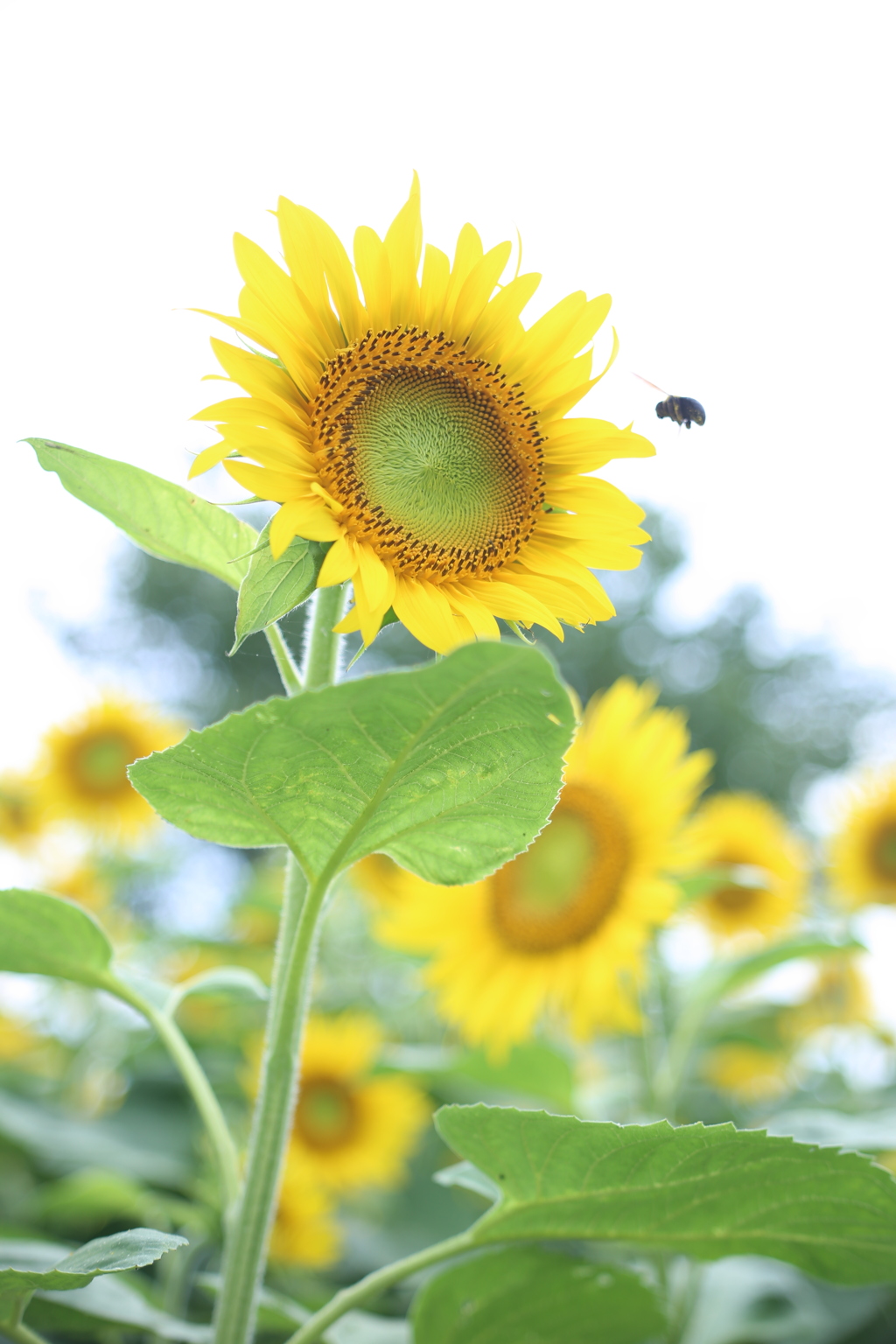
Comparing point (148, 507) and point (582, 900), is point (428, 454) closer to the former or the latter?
point (148, 507)

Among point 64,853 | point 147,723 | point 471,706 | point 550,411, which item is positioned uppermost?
point 550,411

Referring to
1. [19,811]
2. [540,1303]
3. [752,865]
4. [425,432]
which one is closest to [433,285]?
[425,432]

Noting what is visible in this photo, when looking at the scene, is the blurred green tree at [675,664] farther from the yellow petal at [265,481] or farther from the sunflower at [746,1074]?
the yellow petal at [265,481]

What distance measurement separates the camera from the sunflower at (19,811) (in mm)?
2828

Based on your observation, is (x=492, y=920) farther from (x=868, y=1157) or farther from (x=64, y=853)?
(x=64, y=853)

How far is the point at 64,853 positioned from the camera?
2.91m

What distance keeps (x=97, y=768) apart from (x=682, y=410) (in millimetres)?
2379

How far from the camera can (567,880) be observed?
5.37 feet

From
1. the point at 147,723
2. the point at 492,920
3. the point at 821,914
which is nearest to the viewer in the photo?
the point at 492,920

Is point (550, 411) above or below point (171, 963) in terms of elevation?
above

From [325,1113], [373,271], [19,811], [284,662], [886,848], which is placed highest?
[373,271]

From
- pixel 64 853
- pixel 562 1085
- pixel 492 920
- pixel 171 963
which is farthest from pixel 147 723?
pixel 562 1085

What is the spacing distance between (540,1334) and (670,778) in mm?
Answer: 835

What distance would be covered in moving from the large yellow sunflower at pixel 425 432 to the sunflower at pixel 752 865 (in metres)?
1.44
